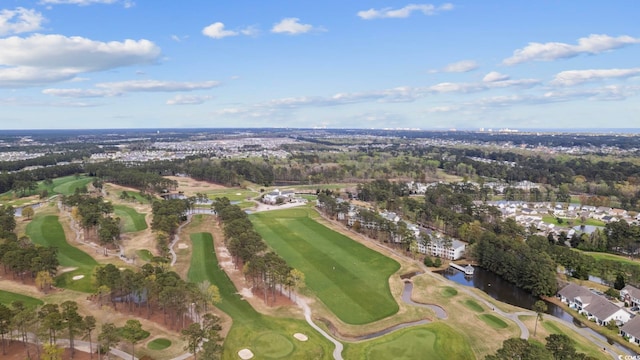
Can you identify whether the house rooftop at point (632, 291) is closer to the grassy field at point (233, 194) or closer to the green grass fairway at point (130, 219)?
the green grass fairway at point (130, 219)

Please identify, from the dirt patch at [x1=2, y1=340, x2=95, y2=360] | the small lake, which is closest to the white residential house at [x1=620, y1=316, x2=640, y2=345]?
the small lake

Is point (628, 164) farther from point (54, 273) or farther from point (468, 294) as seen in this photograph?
point (54, 273)

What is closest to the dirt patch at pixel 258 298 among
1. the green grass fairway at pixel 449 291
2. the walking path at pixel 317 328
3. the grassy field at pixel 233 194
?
the walking path at pixel 317 328

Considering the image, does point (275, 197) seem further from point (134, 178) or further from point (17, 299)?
point (17, 299)

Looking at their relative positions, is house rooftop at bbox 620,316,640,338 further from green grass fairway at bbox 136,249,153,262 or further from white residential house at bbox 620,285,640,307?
green grass fairway at bbox 136,249,153,262

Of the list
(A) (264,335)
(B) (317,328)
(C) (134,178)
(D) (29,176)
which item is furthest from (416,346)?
(D) (29,176)
